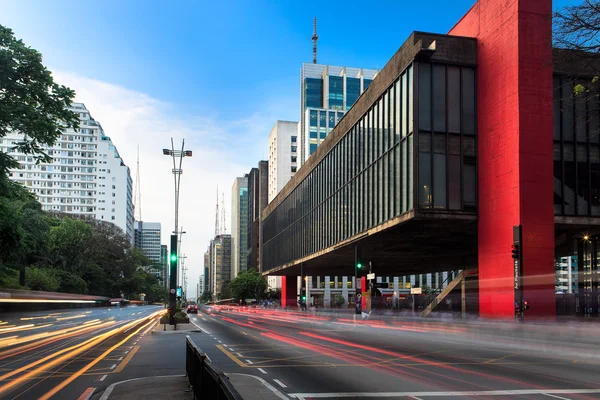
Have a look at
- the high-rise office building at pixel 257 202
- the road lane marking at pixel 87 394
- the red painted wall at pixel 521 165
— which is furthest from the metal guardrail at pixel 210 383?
the high-rise office building at pixel 257 202

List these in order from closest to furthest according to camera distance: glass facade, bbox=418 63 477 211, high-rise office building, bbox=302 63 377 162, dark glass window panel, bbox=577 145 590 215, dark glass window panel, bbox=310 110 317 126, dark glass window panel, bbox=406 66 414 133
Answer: dark glass window panel, bbox=577 145 590 215, glass facade, bbox=418 63 477 211, dark glass window panel, bbox=406 66 414 133, dark glass window panel, bbox=310 110 317 126, high-rise office building, bbox=302 63 377 162

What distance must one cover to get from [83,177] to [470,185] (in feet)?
551

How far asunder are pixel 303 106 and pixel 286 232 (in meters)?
82.1

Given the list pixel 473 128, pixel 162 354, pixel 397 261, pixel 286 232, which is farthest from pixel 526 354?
pixel 286 232

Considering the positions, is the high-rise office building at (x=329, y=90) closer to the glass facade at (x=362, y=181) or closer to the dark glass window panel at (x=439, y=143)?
the glass facade at (x=362, y=181)

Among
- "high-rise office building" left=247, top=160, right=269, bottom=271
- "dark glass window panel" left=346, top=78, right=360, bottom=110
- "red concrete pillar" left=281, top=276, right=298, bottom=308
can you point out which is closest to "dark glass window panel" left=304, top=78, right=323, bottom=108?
"dark glass window panel" left=346, top=78, right=360, bottom=110

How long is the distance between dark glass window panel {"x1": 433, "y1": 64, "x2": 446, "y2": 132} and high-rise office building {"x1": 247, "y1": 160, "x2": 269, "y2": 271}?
13968cm

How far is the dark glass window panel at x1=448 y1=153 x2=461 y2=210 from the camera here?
34.9 metres

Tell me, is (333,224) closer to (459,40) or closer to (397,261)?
(397,261)

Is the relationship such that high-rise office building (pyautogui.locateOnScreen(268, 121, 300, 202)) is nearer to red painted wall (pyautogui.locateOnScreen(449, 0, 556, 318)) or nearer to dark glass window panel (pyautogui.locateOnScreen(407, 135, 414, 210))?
dark glass window panel (pyautogui.locateOnScreen(407, 135, 414, 210))

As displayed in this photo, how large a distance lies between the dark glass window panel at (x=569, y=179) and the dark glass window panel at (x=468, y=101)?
5651mm

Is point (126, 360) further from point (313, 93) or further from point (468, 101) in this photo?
point (313, 93)

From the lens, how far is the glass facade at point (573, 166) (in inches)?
1313

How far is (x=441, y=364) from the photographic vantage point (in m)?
16.6
